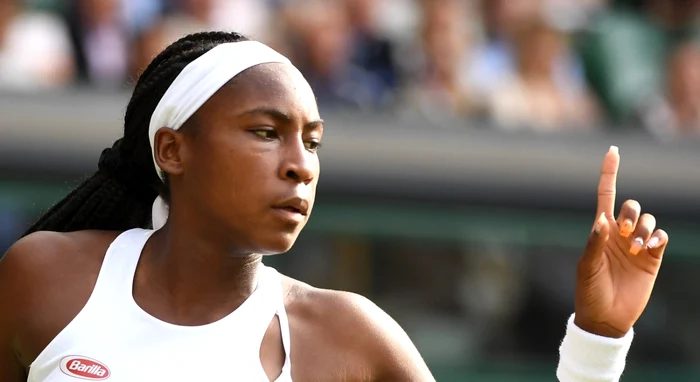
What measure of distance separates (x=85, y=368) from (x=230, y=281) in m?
0.37

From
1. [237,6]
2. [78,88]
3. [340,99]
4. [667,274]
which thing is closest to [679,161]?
[667,274]

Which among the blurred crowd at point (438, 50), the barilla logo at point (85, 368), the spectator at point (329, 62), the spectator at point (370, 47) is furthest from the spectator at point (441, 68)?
the barilla logo at point (85, 368)

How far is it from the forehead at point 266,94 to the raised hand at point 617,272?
0.67m

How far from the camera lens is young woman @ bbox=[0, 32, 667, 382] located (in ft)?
8.64

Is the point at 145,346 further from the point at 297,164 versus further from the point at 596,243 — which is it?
the point at 596,243

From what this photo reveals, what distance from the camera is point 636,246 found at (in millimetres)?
2688

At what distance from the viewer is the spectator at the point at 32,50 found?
6305 millimetres

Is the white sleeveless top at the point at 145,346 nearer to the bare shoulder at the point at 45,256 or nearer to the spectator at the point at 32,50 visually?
the bare shoulder at the point at 45,256

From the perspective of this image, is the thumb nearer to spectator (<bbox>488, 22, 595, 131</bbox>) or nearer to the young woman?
the young woman

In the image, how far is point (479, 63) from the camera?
7469mm

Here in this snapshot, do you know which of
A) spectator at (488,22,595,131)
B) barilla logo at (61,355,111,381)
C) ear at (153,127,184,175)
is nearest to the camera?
barilla logo at (61,355,111,381)

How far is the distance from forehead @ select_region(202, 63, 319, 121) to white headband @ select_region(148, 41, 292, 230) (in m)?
0.02

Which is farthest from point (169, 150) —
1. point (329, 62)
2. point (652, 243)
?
point (329, 62)

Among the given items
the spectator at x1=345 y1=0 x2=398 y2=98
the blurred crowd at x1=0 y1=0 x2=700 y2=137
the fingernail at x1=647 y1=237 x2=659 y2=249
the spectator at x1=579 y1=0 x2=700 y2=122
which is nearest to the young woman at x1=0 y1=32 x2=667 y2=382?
the fingernail at x1=647 y1=237 x2=659 y2=249
